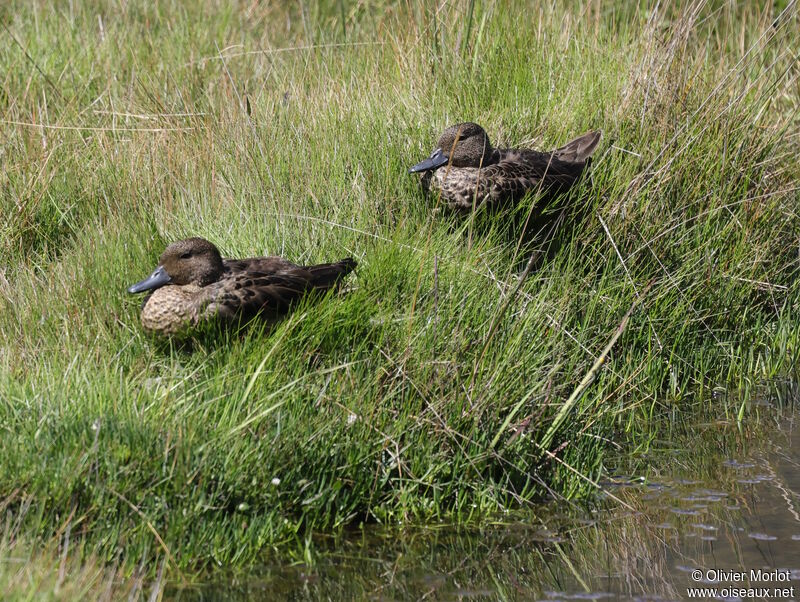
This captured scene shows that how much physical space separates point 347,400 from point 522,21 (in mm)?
3593

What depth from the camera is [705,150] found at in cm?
571

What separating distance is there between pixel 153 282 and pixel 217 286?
31cm

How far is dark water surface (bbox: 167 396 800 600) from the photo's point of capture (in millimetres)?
3383

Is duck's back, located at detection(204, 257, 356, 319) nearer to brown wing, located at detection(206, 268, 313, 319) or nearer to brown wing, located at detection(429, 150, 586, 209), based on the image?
brown wing, located at detection(206, 268, 313, 319)

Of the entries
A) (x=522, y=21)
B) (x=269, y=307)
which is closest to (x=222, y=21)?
(x=522, y=21)

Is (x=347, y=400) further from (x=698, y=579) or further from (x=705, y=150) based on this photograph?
(x=705, y=150)

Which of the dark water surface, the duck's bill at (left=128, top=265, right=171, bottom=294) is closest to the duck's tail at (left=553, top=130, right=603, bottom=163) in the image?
the dark water surface

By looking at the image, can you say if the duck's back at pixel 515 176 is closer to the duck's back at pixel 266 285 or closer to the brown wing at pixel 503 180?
the brown wing at pixel 503 180

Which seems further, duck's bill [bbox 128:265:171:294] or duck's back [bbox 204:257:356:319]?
duck's bill [bbox 128:265:171:294]

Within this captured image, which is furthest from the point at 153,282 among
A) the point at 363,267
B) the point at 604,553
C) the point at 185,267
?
the point at 604,553

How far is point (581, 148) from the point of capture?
18.2ft

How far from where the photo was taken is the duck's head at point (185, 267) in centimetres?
440

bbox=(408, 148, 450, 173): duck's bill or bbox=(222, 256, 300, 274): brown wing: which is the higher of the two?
bbox=(408, 148, 450, 173): duck's bill

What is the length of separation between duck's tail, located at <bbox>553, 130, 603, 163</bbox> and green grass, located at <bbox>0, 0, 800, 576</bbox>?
100mm
